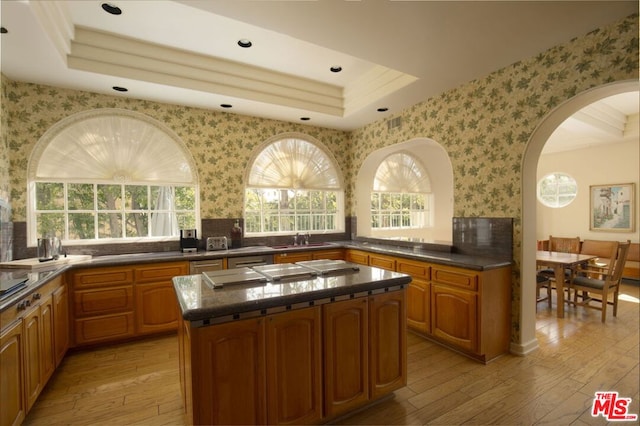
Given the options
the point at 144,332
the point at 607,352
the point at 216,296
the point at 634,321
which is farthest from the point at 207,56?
the point at 634,321

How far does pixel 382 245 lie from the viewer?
4262mm

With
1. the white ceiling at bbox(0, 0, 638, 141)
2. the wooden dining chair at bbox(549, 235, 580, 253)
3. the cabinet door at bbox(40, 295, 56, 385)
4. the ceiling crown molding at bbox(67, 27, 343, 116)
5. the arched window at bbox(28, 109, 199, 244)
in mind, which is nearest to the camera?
the white ceiling at bbox(0, 0, 638, 141)

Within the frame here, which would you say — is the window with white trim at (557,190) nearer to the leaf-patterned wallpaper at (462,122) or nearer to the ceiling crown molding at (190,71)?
the leaf-patterned wallpaper at (462,122)

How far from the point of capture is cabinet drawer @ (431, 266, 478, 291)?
2.69 metres

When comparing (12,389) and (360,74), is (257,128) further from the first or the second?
(12,389)

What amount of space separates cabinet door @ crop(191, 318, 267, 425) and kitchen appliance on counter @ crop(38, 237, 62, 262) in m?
2.52

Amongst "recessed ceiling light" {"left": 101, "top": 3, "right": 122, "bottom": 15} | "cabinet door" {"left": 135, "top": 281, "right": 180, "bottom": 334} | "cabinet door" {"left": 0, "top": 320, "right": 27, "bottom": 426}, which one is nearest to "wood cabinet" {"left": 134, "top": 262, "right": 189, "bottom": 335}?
"cabinet door" {"left": 135, "top": 281, "right": 180, "bottom": 334}

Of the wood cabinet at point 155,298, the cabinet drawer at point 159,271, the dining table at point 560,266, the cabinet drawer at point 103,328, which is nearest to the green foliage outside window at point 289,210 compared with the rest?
the cabinet drawer at point 159,271

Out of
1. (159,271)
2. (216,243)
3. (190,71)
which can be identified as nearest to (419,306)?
(216,243)

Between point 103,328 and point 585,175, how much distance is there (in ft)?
28.5

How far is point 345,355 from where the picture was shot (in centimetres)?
190

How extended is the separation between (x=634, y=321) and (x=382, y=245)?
3.09 meters

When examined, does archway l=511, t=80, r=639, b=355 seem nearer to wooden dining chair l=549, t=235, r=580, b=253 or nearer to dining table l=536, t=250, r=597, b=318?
dining table l=536, t=250, r=597, b=318

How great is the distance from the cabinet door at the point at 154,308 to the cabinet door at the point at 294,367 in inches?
77.9
